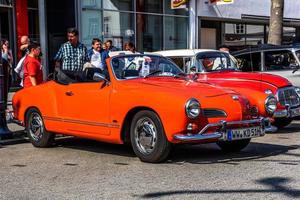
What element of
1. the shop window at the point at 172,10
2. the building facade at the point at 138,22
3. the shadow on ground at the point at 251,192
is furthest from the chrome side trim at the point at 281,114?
the shop window at the point at 172,10

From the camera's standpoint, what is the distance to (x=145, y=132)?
24.8 feet

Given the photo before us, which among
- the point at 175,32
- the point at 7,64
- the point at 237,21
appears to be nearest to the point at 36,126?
the point at 7,64

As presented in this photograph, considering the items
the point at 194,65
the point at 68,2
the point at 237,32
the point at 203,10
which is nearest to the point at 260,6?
the point at 237,32

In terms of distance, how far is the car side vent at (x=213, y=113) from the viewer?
7.43 meters

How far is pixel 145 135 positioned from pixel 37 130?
2.63 metres

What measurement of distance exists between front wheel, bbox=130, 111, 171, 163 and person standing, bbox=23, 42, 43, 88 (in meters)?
3.28

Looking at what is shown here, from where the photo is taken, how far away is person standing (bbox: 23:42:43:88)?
33.8ft

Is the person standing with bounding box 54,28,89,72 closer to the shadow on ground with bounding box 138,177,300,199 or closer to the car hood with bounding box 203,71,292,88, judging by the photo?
the car hood with bounding box 203,71,292,88

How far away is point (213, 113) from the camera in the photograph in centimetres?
748

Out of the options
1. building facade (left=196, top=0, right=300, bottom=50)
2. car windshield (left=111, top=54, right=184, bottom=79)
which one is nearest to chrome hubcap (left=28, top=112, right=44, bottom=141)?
car windshield (left=111, top=54, right=184, bottom=79)

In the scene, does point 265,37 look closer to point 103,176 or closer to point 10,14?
point 10,14

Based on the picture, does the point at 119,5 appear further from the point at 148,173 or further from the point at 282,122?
the point at 148,173

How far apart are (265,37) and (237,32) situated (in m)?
3.40

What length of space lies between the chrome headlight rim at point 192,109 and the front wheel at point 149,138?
→ 422mm
